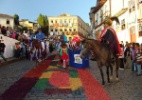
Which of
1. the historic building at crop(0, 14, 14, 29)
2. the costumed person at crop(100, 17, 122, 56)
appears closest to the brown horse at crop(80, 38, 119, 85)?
the costumed person at crop(100, 17, 122, 56)

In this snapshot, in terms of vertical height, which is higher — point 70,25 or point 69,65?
point 70,25

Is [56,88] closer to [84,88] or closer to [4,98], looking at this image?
[84,88]

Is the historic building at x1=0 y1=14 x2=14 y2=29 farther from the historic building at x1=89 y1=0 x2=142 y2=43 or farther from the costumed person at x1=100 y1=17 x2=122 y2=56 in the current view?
the costumed person at x1=100 y1=17 x2=122 y2=56

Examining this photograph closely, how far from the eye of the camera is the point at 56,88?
34.0ft

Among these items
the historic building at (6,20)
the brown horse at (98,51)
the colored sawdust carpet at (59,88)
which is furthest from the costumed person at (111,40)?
the historic building at (6,20)

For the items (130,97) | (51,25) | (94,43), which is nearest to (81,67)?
(94,43)

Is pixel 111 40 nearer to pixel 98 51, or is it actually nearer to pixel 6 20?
pixel 98 51

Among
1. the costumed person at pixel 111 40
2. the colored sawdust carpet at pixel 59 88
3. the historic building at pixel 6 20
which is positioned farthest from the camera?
the historic building at pixel 6 20

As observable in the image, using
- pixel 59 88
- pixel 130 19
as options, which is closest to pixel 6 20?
pixel 130 19

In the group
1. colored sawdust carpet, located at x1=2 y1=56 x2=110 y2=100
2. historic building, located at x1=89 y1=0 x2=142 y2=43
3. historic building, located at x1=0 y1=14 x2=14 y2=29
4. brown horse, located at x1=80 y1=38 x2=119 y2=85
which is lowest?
colored sawdust carpet, located at x1=2 y1=56 x2=110 y2=100

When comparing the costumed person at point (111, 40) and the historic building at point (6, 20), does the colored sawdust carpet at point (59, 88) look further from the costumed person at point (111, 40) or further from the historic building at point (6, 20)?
the historic building at point (6, 20)

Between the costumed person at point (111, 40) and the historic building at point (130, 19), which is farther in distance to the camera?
the historic building at point (130, 19)

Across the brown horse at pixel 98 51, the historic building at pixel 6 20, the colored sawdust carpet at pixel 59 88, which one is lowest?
the colored sawdust carpet at pixel 59 88

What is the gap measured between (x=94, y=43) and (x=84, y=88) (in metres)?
2.10
